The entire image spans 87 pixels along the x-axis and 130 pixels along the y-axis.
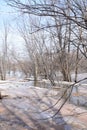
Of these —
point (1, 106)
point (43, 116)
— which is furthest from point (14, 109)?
point (43, 116)

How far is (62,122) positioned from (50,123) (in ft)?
1.54

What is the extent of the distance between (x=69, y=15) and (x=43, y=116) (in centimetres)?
634

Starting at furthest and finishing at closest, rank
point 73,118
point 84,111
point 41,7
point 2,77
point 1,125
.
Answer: point 2,77
point 84,111
point 73,118
point 1,125
point 41,7

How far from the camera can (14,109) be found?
10.4 metres

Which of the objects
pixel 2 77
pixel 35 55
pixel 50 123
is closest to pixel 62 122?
pixel 50 123

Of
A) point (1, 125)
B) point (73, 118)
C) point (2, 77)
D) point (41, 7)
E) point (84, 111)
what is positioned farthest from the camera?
point (2, 77)

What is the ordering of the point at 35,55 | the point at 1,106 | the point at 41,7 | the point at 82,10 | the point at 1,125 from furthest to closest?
the point at 35,55 < the point at 1,106 < the point at 1,125 < the point at 82,10 < the point at 41,7

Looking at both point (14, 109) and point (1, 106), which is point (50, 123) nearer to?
point (14, 109)

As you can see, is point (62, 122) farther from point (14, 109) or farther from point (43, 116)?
point (14, 109)

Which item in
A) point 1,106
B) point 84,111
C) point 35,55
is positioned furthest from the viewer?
point 35,55

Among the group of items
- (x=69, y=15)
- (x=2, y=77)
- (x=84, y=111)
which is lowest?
(x=2, y=77)

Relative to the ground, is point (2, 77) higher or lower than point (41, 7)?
lower

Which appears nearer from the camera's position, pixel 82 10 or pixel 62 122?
pixel 82 10

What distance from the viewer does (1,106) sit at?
36.5 feet
